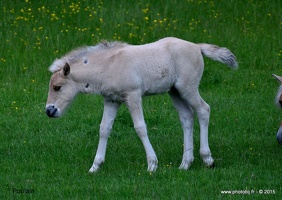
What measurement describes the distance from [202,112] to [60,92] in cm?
180

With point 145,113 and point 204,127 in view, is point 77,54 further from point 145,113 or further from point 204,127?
point 145,113

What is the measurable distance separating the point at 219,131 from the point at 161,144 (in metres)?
1.08

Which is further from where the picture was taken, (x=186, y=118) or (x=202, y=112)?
(x=186, y=118)

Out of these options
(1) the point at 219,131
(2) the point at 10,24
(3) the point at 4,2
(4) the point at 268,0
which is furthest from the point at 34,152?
(4) the point at 268,0

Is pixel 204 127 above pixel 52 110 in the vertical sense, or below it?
below

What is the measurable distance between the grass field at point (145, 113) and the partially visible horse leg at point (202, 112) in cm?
18

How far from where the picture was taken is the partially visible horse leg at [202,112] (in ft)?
29.6

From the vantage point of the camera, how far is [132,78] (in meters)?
8.68

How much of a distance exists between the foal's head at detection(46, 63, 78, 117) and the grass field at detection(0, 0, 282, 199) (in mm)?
800

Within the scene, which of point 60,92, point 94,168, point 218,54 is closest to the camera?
point 60,92

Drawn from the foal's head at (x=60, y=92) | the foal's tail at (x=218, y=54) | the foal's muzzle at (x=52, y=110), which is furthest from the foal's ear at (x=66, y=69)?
the foal's tail at (x=218, y=54)

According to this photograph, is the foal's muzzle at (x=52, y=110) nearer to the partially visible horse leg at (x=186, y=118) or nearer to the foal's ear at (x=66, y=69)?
the foal's ear at (x=66, y=69)

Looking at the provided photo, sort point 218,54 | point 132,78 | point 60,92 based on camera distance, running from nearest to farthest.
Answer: point 132,78
point 60,92
point 218,54

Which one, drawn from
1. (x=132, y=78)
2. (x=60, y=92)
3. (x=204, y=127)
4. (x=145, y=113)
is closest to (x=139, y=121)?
(x=132, y=78)
